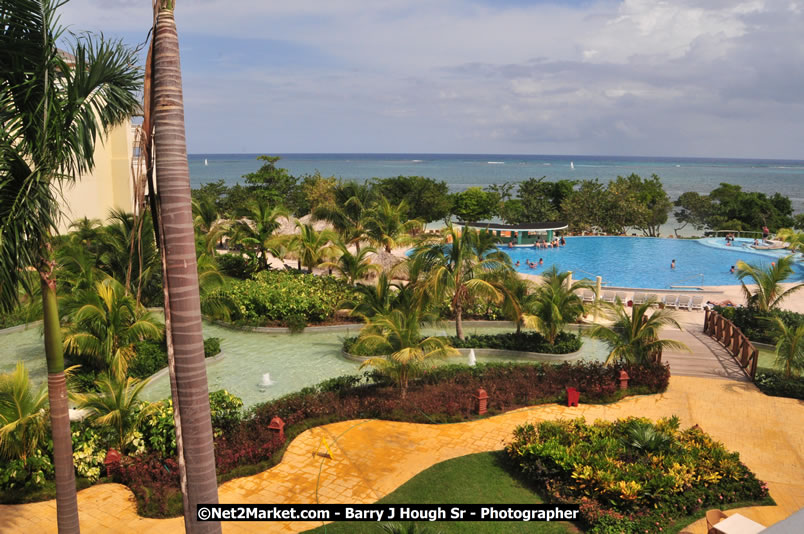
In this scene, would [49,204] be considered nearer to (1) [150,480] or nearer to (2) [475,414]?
(1) [150,480]

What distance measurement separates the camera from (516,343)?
675 inches

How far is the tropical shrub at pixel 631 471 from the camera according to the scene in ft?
28.3

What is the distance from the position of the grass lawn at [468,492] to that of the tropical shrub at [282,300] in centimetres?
990

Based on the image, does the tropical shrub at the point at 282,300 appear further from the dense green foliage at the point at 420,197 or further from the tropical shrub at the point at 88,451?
the dense green foliage at the point at 420,197

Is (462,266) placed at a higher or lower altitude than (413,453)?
higher

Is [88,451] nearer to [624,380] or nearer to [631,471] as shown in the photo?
[631,471]

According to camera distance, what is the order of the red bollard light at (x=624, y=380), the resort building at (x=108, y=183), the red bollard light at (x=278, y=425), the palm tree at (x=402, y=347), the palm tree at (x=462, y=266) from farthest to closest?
the resort building at (x=108, y=183)
the palm tree at (x=462, y=266)
the red bollard light at (x=624, y=380)
the palm tree at (x=402, y=347)
the red bollard light at (x=278, y=425)

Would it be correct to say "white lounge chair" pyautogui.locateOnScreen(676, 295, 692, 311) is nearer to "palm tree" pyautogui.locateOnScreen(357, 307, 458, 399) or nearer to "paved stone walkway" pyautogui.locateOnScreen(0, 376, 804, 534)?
"paved stone walkway" pyautogui.locateOnScreen(0, 376, 804, 534)

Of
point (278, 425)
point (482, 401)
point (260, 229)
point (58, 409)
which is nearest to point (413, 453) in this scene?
point (482, 401)

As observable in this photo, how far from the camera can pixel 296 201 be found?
45938 millimetres

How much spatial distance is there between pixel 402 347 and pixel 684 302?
15.1m

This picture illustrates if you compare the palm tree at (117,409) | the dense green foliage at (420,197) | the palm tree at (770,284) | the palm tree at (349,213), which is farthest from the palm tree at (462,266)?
the dense green foliage at (420,197)

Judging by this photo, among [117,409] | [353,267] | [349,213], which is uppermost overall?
[349,213]

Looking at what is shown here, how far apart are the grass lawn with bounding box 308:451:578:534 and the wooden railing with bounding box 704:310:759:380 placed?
8416mm
